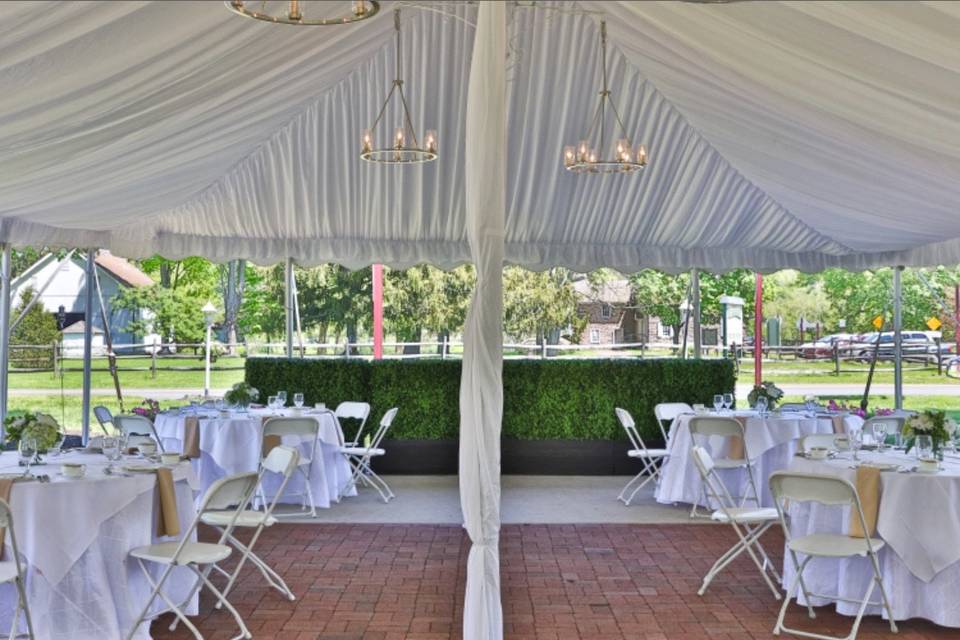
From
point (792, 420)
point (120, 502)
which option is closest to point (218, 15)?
point (120, 502)

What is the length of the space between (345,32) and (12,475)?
301 cm

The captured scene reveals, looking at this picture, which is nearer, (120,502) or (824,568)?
(120,502)

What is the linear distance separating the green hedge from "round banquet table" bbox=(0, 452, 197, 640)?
18.7ft

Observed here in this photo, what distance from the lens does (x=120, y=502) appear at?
4.84 m

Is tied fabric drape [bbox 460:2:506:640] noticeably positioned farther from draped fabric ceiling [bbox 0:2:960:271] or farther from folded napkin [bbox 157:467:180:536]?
folded napkin [bbox 157:467:180:536]

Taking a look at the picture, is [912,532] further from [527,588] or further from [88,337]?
[88,337]

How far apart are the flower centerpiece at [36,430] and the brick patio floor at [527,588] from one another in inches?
41.9

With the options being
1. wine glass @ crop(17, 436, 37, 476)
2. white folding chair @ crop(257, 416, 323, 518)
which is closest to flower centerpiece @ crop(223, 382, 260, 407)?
white folding chair @ crop(257, 416, 323, 518)

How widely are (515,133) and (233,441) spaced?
11.4ft

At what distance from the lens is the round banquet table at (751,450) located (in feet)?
27.1

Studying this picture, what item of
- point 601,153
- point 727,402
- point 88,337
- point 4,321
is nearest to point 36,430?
point 4,321

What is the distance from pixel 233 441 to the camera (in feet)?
26.8

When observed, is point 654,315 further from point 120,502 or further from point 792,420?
point 120,502

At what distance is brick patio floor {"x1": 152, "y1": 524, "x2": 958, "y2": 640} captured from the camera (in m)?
5.23
